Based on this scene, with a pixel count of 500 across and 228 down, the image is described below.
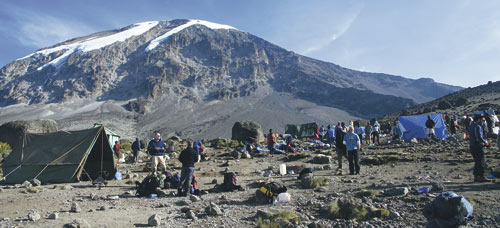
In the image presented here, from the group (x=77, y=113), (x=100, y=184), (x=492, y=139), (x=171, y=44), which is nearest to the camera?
(x=100, y=184)

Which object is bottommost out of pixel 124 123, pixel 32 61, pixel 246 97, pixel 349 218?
pixel 349 218

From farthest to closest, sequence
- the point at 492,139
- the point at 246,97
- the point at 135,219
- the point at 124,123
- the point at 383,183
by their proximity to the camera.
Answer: the point at 246,97 → the point at 124,123 → the point at 492,139 → the point at 383,183 → the point at 135,219

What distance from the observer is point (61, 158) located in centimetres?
1010

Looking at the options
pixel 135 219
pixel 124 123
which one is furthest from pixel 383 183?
pixel 124 123

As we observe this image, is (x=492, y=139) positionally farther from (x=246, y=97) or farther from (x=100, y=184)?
(x=246, y=97)

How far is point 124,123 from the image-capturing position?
91312 mm

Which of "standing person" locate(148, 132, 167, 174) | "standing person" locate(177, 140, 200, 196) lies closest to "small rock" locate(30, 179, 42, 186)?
"standing person" locate(148, 132, 167, 174)

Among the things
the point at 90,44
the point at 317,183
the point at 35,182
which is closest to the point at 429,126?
the point at 317,183

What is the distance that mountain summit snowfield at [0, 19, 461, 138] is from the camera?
9175 centimetres

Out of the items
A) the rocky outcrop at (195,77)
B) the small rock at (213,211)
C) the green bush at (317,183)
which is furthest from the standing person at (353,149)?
the rocky outcrop at (195,77)

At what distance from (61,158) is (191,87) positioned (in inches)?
4666

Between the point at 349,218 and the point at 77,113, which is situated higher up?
the point at 77,113

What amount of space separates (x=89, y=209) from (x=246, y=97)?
109 metres

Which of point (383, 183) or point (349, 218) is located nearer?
point (349, 218)
